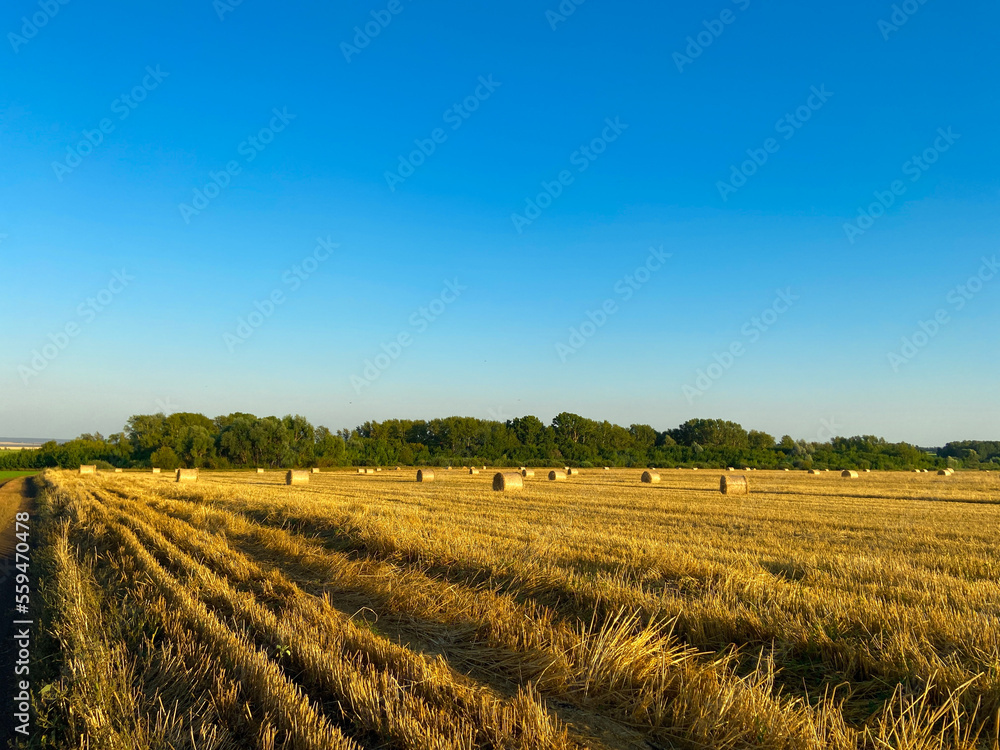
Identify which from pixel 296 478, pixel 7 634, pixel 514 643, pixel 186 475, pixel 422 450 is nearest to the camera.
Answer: pixel 514 643

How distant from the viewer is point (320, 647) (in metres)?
4.79

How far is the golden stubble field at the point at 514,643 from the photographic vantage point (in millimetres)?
3576

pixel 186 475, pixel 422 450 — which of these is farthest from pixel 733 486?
pixel 422 450

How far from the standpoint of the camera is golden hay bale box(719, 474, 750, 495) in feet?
84.5

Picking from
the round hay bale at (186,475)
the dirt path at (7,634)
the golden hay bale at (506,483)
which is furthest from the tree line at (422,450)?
the dirt path at (7,634)

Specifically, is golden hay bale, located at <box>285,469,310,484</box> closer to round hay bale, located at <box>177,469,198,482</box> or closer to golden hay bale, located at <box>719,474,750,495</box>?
round hay bale, located at <box>177,469,198,482</box>

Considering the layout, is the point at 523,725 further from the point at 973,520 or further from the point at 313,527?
the point at 973,520

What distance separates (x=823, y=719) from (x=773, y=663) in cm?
120

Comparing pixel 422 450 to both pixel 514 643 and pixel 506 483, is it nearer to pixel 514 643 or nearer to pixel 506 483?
pixel 506 483

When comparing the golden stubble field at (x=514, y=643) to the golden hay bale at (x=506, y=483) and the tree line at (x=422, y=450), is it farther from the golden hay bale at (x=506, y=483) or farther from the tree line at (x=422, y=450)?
the tree line at (x=422, y=450)

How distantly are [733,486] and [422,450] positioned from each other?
6155cm

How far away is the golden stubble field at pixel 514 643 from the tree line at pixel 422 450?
6257 cm

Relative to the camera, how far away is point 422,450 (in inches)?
3295

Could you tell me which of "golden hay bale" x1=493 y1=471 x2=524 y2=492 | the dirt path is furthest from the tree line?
the dirt path
